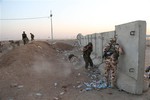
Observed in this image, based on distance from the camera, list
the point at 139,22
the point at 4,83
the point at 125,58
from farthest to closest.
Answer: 1. the point at 4,83
2. the point at 125,58
3. the point at 139,22

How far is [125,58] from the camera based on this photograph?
21.6ft

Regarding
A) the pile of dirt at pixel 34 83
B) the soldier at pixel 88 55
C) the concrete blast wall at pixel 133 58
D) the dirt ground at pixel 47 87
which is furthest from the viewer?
the soldier at pixel 88 55

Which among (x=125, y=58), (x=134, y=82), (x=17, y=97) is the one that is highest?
(x=125, y=58)

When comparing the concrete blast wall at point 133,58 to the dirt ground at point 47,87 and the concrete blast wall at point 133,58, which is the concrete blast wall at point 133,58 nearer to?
the concrete blast wall at point 133,58

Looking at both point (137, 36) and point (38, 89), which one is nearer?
point (137, 36)

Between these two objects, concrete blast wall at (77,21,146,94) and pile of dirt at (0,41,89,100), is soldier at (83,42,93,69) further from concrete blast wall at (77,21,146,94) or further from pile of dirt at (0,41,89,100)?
concrete blast wall at (77,21,146,94)

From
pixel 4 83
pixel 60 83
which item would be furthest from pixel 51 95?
pixel 4 83

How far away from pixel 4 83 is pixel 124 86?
4.72m

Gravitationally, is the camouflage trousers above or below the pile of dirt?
above

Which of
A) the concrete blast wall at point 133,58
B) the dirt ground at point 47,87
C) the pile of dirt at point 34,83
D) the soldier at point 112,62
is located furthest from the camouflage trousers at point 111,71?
the pile of dirt at point 34,83

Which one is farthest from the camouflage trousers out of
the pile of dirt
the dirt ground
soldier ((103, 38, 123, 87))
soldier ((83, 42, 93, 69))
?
soldier ((83, 42, 93, 69))

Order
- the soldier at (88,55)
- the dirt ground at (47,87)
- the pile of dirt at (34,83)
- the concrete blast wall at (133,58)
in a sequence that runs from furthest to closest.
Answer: the soldier at (88,55) < the pile of dirt at (34,83) < the dirt ground at (47,87) < the concrete blast wall at (133,58)

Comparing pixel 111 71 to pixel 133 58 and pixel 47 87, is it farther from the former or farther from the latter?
pixel 47 87

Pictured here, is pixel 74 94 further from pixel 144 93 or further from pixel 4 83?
pixel 4 83
